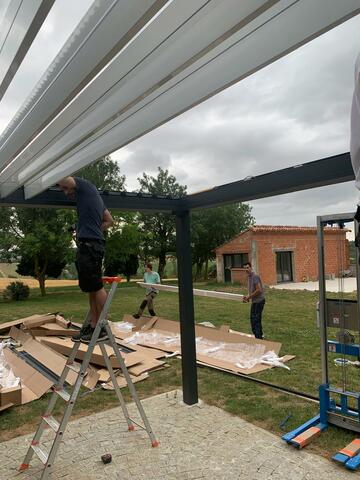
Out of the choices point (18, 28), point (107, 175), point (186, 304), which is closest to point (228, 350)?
point (186, 304)

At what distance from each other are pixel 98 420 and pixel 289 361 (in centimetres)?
367

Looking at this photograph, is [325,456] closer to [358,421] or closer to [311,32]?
[358,421]

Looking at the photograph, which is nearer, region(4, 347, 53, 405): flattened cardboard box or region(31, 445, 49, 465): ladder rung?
region(31, 445, 49, 465): ladder rung

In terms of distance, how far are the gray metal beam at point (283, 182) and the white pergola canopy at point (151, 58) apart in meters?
1.53

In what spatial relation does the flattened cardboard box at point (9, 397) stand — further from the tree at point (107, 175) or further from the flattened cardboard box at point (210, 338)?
the tree at point (107, 175)

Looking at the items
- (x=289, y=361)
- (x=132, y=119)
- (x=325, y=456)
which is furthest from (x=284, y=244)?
(x=132, y=119)

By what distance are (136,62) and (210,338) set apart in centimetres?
694

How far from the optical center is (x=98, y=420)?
14.8ft

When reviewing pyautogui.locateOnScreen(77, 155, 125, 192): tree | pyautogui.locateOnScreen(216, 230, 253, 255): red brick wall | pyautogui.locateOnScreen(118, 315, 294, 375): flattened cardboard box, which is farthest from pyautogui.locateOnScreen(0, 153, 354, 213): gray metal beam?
pyautogui.locateOnScreen(77, 155, 125, 192): tree

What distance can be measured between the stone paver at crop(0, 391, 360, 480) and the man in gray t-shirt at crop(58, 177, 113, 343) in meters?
1.16

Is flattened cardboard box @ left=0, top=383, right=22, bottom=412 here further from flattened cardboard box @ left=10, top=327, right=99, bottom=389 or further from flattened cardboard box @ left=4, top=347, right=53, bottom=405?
flattened cardboard box @ left=10, top=327, right=99, bottom=389

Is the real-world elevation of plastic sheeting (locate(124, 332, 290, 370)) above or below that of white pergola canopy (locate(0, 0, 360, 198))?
below

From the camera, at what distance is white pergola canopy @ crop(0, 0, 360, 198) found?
1471 millimetres

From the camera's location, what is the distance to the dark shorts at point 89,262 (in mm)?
3305
